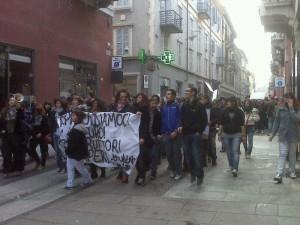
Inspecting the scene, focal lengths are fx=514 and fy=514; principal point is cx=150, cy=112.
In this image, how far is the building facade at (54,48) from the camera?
533 inches

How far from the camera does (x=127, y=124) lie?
9.79 meters

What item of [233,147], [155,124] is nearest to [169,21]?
[233,147]

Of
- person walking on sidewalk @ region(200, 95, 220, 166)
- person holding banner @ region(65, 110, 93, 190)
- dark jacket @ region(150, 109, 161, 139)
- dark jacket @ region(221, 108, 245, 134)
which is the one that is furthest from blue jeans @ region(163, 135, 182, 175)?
person walking on sidewalk @ region(200, 95, 220, 166)

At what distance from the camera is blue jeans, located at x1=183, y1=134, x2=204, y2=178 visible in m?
9.55

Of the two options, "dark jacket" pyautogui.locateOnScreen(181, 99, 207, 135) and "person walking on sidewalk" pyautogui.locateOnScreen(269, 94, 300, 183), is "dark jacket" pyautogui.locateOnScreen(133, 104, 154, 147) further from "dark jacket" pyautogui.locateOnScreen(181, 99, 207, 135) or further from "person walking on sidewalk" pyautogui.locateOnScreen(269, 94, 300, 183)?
"person walking on sidewalk" pyautogui.locateOnScreen(269, 94, 300, 183)

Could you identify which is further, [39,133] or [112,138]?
[39,133]

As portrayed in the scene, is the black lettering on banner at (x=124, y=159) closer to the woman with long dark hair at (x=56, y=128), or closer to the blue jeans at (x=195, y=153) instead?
the blue jeans at (x=195, y=153)

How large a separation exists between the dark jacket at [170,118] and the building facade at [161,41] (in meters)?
13.0

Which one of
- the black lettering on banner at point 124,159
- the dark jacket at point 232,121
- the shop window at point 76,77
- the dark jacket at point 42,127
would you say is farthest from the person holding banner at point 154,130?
the shop window at point 76,77

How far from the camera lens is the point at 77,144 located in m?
9.17

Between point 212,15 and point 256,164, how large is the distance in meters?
39.4

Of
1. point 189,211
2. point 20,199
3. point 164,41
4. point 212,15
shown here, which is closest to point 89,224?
point 189,211

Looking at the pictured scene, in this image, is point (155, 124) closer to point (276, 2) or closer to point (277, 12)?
point (276, 2)

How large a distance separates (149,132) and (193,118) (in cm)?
88
